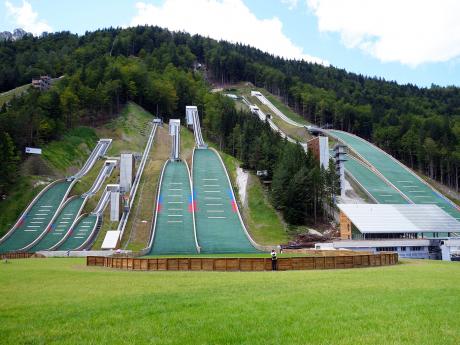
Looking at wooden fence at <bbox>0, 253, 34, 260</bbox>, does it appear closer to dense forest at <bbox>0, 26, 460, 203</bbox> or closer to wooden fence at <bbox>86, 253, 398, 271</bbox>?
dense forest at <bbox>0, 26, 460, 203</bbox>

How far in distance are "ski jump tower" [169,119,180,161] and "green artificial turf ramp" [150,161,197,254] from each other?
651cm

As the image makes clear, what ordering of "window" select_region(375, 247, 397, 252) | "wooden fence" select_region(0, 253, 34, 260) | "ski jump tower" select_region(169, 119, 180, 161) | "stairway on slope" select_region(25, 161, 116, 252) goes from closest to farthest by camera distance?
"wooden fence" select_region(0, 253, 34, 260), "stairway on slope" select_region(25, 161, 116, 252), "window" select_region(375, 247, 397, 252), "ski jump tower" select_region(169, 119, 180, 161)

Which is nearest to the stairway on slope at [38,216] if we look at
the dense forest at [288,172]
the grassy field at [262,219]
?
the grassy field at [262,219]

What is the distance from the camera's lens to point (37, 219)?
1784 inches

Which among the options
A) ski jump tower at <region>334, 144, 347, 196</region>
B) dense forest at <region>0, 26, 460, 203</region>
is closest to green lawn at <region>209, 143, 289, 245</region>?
ski jump tower at <region>334, 144, 347, 196</region>

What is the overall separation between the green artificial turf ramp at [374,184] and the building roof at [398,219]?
25.0ft

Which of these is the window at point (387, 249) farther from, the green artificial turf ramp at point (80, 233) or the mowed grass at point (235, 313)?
the mowed grass at point (235, 313)

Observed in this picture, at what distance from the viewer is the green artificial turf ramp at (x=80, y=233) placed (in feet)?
131

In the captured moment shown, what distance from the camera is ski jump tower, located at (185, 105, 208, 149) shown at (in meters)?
79.8

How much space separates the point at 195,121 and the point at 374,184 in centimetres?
4015

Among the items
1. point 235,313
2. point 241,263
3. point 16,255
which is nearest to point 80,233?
point 16,255

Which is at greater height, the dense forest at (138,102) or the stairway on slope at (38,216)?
the dense forest at (138,102)

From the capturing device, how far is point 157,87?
306 feet

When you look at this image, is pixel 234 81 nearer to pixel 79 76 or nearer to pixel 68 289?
pixel 79 76
